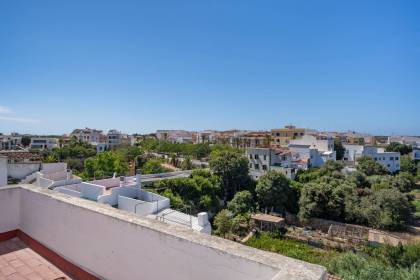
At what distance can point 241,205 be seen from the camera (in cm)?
2222

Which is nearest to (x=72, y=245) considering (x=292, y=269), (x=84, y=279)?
(x=84, y=279)

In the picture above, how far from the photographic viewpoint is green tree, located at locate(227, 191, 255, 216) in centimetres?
2205

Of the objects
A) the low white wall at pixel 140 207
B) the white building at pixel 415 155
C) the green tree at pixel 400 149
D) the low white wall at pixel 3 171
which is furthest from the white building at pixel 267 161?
the low white wall at pixel 3 171

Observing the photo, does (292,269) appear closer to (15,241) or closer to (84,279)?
(84,279)

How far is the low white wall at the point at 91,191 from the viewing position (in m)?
13.2

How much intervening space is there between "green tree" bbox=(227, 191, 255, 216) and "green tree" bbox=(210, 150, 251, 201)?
3.27 m

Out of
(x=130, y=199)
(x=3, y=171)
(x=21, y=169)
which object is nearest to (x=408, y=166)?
(x=130, y=199)

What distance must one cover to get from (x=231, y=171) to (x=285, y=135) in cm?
2899

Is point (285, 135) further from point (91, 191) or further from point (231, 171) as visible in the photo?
point (91, 191)

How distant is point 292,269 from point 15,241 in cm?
335

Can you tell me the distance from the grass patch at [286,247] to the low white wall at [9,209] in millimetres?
13495

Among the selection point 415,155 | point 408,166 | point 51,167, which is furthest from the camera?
point 415,155

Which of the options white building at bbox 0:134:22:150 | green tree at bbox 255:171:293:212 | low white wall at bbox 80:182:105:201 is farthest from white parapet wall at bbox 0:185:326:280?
white building at bbox 0:134:22:150

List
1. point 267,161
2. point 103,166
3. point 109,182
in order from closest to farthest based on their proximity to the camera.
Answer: point 109,182, point 103,166, point 267,161
